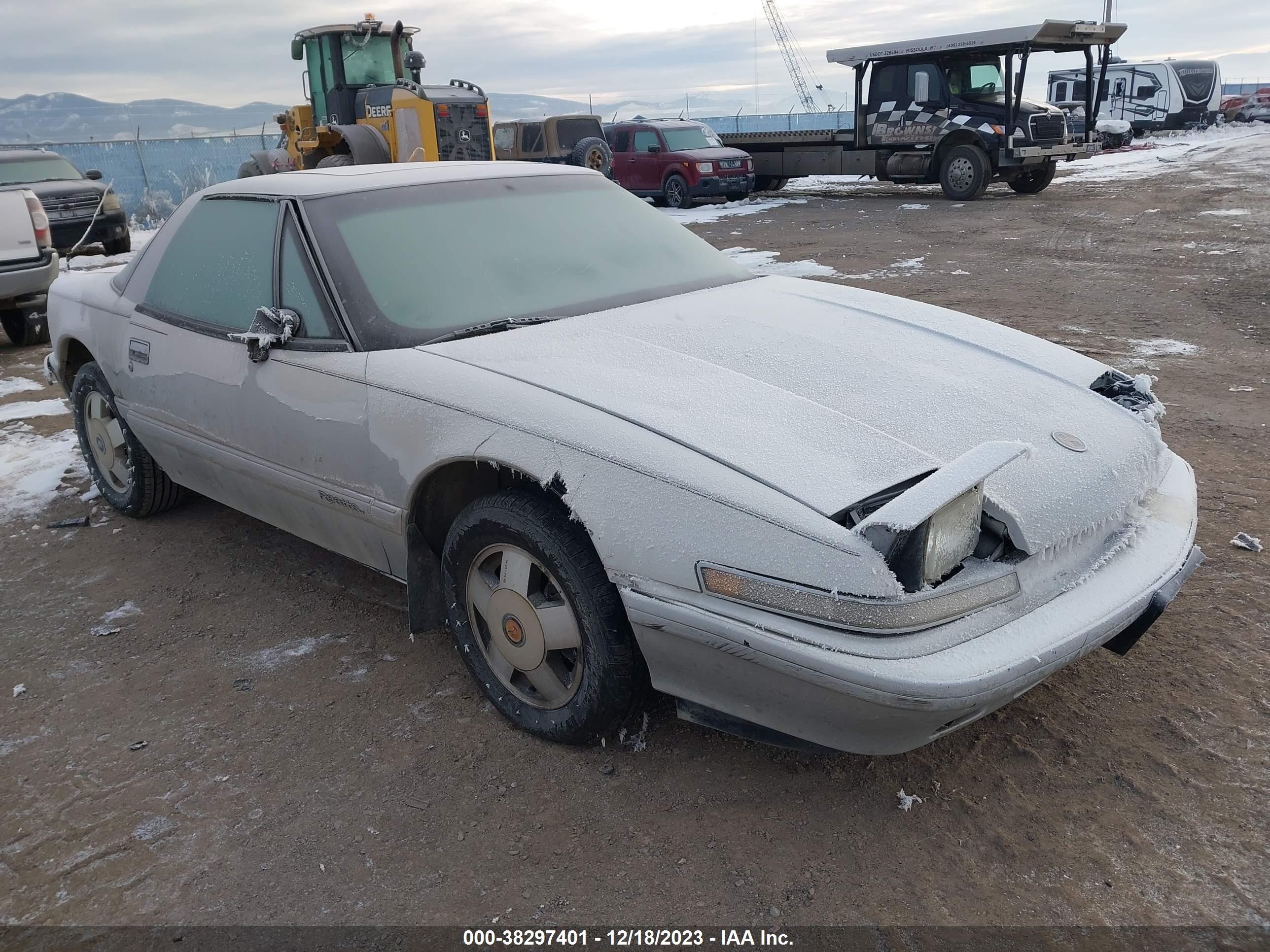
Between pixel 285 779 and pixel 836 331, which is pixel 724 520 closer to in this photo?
pixel 836 331

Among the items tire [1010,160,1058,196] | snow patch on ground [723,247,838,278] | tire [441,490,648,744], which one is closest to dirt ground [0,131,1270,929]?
tire [441,490,648,744]

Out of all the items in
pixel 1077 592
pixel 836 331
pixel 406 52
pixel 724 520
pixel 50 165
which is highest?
pixel 406 52

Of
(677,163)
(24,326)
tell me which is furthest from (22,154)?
(677,163)

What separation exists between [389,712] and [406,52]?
13.5 m

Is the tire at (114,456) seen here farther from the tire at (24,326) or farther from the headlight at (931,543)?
the tire at (24,326)

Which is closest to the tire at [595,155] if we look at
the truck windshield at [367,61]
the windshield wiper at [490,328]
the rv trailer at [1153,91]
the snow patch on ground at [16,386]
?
the truck windshield at [367,61]

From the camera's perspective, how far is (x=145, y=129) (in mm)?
25609

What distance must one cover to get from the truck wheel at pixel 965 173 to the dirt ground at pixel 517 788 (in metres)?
13.3

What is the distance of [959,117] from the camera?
1617 centimetres

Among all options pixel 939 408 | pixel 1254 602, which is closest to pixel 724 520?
pixel 939 408

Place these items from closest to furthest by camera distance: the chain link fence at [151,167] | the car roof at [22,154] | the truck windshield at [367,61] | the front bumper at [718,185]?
the car roof at [22,154] < the truck windshield at [367,61] < the front bumper at [718,185] < the chain link fence at [151,167]

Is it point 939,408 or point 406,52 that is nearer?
point 939,408

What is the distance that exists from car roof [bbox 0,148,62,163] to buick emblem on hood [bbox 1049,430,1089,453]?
46.9 ft

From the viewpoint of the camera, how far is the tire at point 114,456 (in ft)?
13.8
